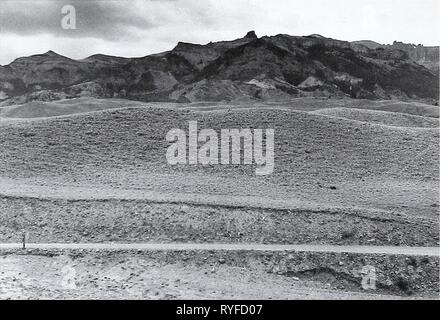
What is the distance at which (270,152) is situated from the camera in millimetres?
40500

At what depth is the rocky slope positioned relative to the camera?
142375 millimetres

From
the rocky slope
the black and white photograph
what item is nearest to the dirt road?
the black and white photograph

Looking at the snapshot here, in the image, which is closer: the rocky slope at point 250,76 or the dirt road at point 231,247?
the dirt road at point 231,247

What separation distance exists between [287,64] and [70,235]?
14316 centimetres

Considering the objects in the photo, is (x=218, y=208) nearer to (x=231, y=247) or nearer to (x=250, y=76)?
(x=231, y=247)

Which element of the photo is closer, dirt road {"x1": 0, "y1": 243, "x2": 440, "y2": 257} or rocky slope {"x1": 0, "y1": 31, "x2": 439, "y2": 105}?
dirt road {"x1": 0, "y1": 243, "x2": 440, "y2": 257}

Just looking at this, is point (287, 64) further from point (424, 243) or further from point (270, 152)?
point (424, 243)

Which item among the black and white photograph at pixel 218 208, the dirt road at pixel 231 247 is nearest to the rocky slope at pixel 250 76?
the black and white photograph at pixel 218 208

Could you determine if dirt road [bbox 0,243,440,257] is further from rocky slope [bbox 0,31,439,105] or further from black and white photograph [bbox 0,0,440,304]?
rocky slope [bbox 0,31,439,105]

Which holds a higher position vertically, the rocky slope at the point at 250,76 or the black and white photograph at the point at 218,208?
the rocky slope at the point at 250,76

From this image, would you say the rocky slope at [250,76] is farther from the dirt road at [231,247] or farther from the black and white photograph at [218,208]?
the dirt road at [231,247]

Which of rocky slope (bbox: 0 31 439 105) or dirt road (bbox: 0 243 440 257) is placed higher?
rocky slope (bbox: 0 31 439 105)

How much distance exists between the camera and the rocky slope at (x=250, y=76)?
467 feet

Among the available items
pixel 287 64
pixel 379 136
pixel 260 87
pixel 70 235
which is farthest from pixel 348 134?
pixel 287 64
